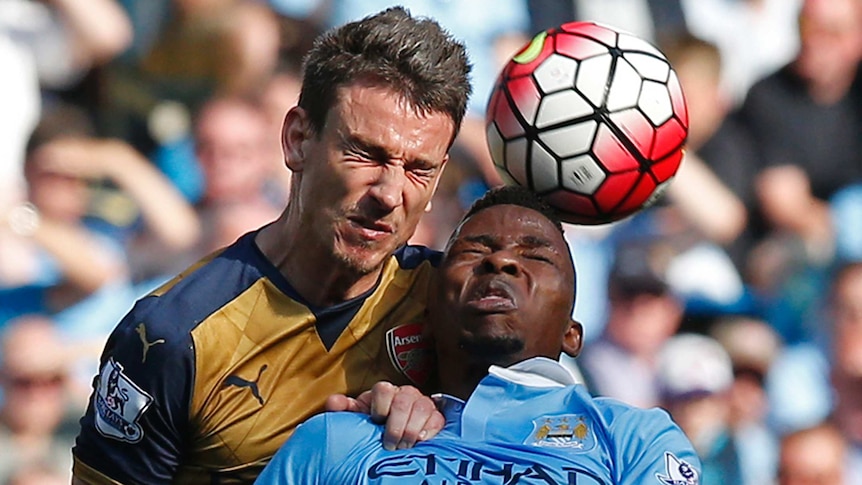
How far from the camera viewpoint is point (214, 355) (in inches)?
126

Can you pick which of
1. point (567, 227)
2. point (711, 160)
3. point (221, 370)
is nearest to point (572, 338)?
point (221, 370)

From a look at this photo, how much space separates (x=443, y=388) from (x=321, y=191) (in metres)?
0.59

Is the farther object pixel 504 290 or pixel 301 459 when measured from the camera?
pixel 504 290

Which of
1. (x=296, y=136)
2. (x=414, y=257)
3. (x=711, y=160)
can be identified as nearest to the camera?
(x=296, y=136)

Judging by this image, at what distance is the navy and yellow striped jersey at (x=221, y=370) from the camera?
3.16 meters

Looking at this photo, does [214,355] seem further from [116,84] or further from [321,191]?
[116,84]

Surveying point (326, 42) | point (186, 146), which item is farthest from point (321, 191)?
point (186, 146)

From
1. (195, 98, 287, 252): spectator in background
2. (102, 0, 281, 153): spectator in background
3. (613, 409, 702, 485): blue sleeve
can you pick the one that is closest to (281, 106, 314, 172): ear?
(613, 409, 702, 485): blue sleeve

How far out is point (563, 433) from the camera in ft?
10.5

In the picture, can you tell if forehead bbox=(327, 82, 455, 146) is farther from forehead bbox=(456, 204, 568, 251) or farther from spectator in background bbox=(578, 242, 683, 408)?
spectator in background bbox=(578, 242, 683, 408)

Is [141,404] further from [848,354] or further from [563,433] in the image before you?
[848,354]

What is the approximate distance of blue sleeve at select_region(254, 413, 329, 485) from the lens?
309 cm

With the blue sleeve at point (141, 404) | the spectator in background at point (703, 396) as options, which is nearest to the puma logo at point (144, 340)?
the blue sleeve at point (141, 404)

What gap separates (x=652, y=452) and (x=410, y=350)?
0.70 m
